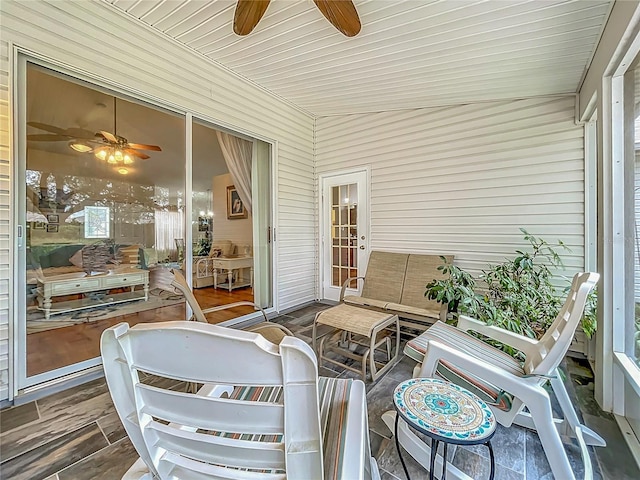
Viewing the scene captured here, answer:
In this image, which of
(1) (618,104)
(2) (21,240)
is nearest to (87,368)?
(2) (21,240)

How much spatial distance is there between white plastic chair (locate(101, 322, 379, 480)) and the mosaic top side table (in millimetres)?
404

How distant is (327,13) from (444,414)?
2.51 meters

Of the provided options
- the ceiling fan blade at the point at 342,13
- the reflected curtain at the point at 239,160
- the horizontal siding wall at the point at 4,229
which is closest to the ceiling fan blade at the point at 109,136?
the reflected curtain at the point at 239,160

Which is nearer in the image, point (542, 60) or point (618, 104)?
point (618, 104)

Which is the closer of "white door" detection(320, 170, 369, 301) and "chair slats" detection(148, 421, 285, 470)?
"chair slats" detection(148, 421, 285, 470)

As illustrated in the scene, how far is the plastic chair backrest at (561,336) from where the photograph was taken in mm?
1321

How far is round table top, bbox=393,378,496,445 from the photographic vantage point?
3.30 ft

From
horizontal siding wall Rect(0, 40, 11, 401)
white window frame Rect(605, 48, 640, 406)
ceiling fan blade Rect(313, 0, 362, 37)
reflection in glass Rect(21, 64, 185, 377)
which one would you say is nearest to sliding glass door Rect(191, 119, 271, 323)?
reflection in glass Rect(21, 64, 185, 377)

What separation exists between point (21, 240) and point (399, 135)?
409 centimetres

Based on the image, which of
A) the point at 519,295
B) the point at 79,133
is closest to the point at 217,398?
the point at 519,295

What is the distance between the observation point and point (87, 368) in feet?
7.72

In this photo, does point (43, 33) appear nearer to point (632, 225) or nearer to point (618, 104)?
point (618, 104)

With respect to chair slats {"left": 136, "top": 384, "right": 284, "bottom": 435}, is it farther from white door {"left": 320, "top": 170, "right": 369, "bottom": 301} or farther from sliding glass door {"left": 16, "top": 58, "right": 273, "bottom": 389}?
white door {"left": 320, "top": 170, "right": 369, "bottom": 301}

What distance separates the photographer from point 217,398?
0.62 m
